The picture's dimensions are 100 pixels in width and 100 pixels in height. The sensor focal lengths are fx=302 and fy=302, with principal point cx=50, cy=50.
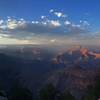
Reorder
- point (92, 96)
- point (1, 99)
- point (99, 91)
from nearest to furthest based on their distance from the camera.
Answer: point (1, 99)
point (92, 96)
point (99, 91)

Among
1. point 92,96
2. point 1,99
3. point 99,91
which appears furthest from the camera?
point 99,91

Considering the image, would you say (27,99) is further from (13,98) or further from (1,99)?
(1,99)

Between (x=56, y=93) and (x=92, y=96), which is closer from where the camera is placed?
(x=92, y=96)

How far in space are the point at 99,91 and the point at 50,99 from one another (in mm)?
15391

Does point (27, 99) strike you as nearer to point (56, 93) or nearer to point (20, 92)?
point (20, 92)

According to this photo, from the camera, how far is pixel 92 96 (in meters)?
83.8

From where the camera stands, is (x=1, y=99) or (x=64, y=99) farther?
(x=64, y=99)

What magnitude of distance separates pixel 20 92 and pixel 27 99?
2889 millimetres

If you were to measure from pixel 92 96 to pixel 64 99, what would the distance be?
8.17 m

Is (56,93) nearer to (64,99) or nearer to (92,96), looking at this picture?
(64,99)

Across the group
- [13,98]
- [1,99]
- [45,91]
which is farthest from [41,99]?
[1,99]

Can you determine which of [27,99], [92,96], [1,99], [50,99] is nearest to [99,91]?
[92,96]

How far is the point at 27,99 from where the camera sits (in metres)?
88.1

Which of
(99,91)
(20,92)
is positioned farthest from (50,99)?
(99,91)
